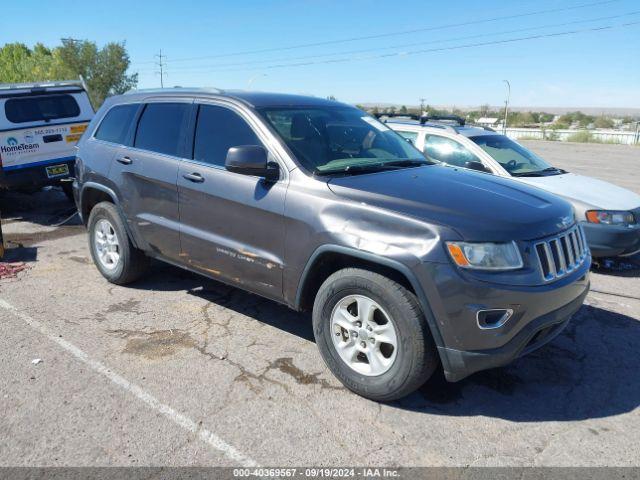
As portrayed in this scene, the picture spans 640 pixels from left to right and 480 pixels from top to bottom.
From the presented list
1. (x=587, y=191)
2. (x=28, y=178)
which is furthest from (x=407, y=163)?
(x=28, y=178)

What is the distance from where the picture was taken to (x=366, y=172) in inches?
151

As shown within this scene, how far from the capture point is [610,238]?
5.91 meters

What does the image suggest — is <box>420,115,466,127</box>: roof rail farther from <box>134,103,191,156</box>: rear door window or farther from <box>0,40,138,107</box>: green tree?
<box>0,40,138,107</box>: green tree

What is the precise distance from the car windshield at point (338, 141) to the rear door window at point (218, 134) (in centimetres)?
21

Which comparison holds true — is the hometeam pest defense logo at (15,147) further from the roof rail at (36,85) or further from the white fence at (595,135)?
the white fence at (595,135)

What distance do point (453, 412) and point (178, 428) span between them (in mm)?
1683

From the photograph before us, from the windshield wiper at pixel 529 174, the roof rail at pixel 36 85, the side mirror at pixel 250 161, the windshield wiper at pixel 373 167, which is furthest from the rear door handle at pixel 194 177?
the roof rail at pixel 36 85

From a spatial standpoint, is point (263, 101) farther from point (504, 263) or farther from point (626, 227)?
point (626, 227)

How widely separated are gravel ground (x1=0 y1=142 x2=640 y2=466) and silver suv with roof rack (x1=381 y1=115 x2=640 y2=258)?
3.69 ft

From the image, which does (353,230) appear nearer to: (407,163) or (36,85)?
(407,163)

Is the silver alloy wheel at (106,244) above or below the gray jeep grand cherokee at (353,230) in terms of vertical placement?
below

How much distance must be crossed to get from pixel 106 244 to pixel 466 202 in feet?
12.5

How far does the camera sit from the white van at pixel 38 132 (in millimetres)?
8094

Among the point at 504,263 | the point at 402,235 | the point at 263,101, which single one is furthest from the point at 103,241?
the point at 504,263
